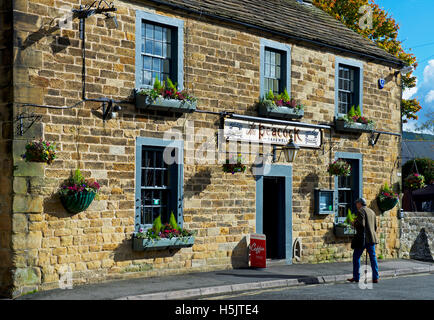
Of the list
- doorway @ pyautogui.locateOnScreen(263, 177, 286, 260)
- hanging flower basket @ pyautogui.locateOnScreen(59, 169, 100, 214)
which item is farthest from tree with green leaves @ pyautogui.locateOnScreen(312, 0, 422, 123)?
hanging flower basket @ pyautogui.locateOnScreen(59, 169, 100, 214)

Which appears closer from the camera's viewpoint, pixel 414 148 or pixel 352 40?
pixel 352 40

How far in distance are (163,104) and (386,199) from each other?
8.67m

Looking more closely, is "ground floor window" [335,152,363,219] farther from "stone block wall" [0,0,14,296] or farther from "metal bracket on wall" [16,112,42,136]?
"stone block wall" [0,0,14,296]

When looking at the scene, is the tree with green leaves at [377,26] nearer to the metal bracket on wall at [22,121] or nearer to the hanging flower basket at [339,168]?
the hanging flower basket at [339,168]

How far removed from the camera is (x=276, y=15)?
16.5 meters

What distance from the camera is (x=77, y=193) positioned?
36.3 ft

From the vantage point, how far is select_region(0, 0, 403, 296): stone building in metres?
10.9

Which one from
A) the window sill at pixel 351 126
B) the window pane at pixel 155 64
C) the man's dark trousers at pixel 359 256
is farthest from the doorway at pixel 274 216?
the window pane at pixel 155 64

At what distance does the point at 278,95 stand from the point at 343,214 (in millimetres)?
4489

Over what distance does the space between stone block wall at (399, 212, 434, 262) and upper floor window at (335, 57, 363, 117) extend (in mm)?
4421

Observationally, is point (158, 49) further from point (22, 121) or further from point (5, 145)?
point (5, 145)

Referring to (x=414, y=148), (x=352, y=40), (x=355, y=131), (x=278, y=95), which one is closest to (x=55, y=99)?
(x=278, y=95)
